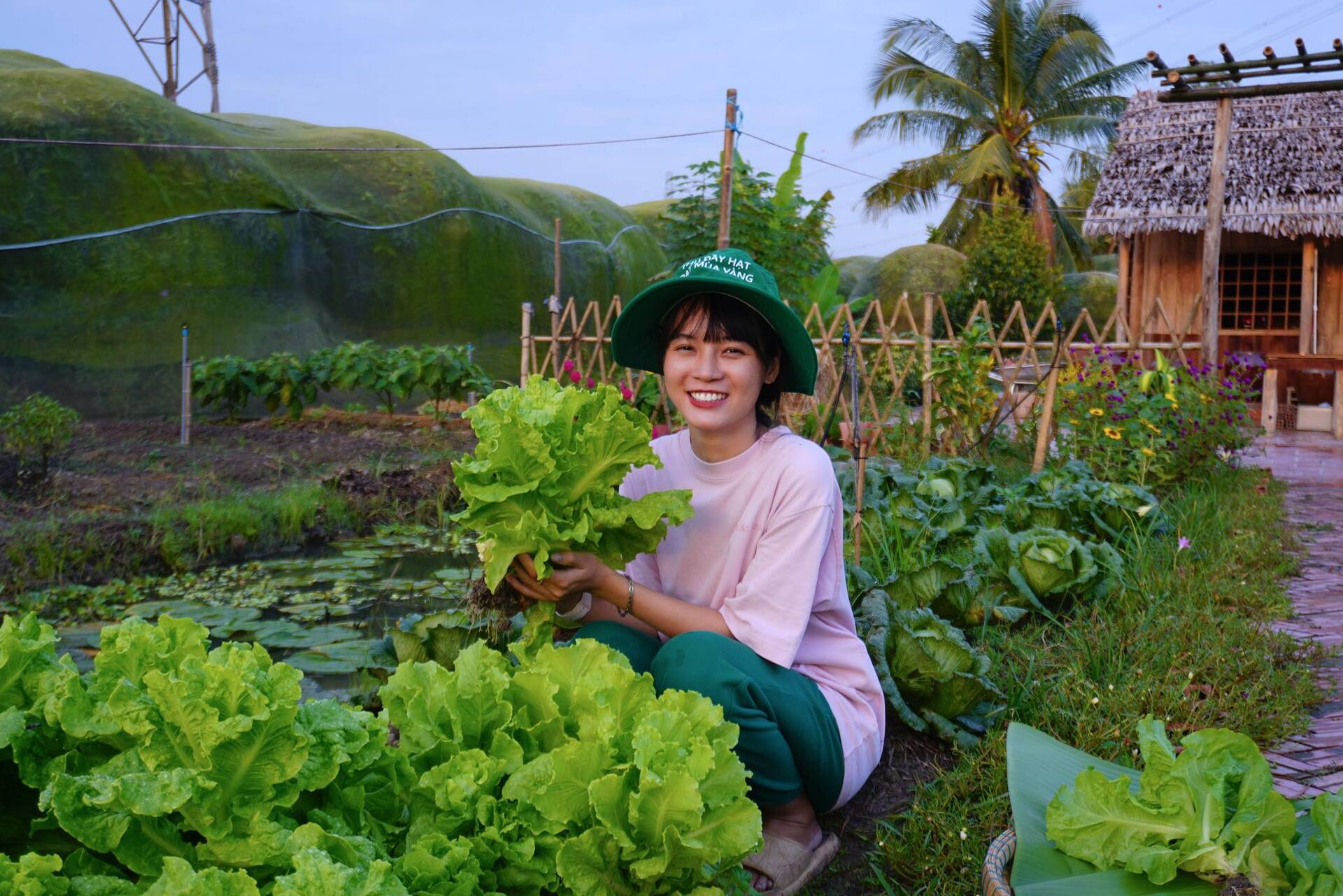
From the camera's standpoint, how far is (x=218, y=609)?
183 inches

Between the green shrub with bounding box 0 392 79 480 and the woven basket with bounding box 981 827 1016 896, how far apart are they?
611 centimetres

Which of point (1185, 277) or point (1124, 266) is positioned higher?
point (1124, 266)

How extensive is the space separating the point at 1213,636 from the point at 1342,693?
36cm

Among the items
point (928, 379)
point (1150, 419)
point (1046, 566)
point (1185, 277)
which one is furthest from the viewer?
point (1185, 277)

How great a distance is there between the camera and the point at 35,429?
19.9 ft

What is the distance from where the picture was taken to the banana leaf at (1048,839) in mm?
1477

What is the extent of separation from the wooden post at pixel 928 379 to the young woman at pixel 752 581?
5.14 m

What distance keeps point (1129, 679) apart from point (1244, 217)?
35.2 feet

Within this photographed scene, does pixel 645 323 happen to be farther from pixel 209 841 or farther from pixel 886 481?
pixel 886 481

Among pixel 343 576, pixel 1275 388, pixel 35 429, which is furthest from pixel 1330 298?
pixel 35 429

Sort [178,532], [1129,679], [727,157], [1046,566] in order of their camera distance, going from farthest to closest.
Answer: [727,157]
[178,532]
[1046,566]
[1129,679]

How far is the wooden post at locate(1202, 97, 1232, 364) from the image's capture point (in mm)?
8469

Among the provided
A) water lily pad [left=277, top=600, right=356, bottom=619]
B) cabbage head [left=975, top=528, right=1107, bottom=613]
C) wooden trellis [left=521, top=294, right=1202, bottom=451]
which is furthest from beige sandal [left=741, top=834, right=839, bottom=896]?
wooden trellis [left=521, top=294, right=1202, bottom=451]

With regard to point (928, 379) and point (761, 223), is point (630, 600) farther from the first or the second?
point (761, 223)
